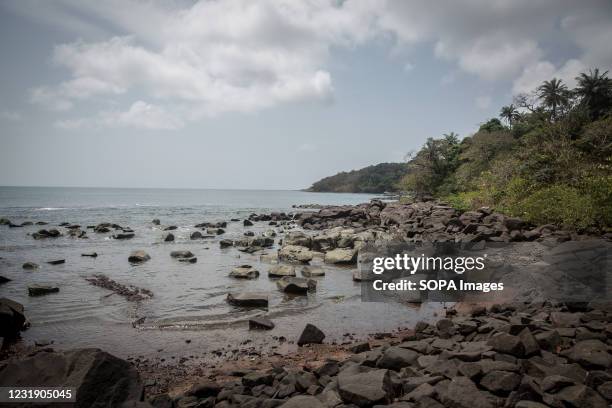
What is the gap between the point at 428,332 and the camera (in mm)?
8148

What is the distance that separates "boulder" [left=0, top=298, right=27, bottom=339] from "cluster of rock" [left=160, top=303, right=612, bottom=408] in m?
6.47

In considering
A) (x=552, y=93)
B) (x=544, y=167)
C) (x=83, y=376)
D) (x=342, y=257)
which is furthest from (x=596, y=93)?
(x=83, y=376)

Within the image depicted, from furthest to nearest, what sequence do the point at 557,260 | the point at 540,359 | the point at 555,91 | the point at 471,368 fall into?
the point at 555,91, the point at 557,260, the point at 540,359, the point at 471,368

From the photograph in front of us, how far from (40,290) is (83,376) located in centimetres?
1070

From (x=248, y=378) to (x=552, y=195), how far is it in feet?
55.7

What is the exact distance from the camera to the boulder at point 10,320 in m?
9.05

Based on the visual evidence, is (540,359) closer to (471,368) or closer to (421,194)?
(471,368)

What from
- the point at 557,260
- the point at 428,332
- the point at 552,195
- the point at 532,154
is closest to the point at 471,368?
the point at 428,332

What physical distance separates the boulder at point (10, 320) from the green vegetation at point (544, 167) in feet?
63.5

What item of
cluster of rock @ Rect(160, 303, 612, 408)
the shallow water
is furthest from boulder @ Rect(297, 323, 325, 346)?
cluster of rock @ Rect(160, 303, 612, 408)

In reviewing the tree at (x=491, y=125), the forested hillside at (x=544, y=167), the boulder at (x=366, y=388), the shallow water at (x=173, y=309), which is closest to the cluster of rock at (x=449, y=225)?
the forested hillside at (x=544, y=167)

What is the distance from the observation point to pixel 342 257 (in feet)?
61.4

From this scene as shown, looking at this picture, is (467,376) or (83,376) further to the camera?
(467,376)

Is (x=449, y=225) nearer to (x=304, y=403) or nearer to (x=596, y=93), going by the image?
(x=304, y=403)
